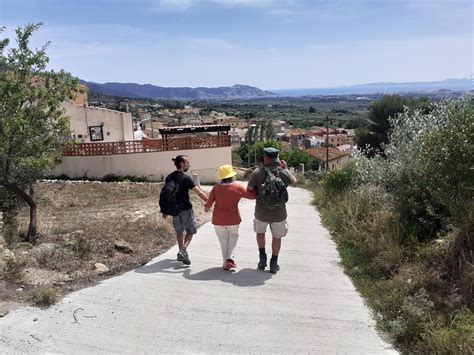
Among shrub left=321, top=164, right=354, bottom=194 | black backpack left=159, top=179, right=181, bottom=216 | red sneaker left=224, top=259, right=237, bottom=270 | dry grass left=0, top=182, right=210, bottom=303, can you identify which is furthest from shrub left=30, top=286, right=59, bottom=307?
shrub left=321, top=164, right=354, bottom=194

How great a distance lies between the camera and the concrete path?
12.9 feet

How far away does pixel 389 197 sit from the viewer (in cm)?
738

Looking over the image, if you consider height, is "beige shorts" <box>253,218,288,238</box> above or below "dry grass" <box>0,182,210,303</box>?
above

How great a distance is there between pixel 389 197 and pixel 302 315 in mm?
3461

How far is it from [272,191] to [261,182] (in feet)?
0.70

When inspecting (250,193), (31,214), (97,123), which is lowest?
(31,214)

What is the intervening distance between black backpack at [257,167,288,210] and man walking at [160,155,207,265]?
0.91 meters

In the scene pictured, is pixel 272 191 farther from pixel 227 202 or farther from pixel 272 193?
pixel 227 202

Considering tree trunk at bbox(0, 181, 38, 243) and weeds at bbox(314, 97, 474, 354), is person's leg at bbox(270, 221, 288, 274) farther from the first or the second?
tree trunk at bbox(0, 181, 38, 243)

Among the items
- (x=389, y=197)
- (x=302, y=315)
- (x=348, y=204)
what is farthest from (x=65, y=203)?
(x=302, y=315)

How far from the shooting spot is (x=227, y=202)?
18.9 feet

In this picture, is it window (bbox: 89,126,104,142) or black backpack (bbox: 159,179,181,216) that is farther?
window (bbox: 89,126,104,142)

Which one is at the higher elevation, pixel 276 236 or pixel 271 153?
pixel 271 153

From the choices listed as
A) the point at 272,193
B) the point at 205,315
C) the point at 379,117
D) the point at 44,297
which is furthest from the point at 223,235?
the point at 379,117
